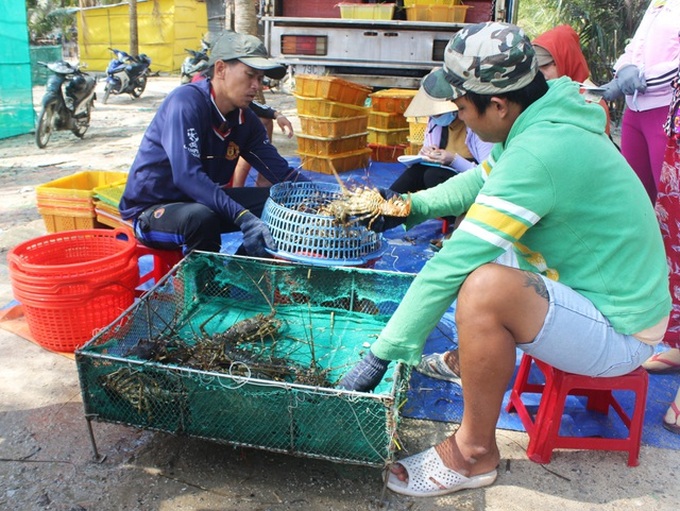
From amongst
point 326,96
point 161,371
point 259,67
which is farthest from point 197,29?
point 161,371

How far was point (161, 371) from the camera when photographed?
1997 millimetres

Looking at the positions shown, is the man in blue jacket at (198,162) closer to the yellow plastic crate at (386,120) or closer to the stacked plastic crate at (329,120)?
the stacked plastic crate at (329,120)

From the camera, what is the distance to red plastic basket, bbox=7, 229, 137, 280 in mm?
2691

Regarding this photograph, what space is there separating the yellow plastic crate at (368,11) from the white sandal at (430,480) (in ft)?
18.0

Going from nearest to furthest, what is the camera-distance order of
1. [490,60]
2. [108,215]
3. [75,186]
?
[490,60] < [108,215] < [75,186]

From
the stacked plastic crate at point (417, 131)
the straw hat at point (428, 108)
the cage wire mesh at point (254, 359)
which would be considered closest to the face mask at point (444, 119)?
the straw hat at point (428, 108)

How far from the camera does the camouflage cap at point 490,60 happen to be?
1.82 metres

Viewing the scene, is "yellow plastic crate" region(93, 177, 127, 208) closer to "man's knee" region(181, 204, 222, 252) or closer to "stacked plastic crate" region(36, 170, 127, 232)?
"stacked plastic crate" region(36, 170, 127, 232)

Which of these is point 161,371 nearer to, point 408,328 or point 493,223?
point 408,328

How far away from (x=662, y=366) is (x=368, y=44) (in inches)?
193

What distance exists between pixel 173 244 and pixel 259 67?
39.0 inches

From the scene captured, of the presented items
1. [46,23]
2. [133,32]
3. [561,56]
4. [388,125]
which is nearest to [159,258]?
[561,56]

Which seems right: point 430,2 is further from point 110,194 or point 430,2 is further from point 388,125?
point 110,194

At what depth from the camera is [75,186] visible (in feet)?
13.3
